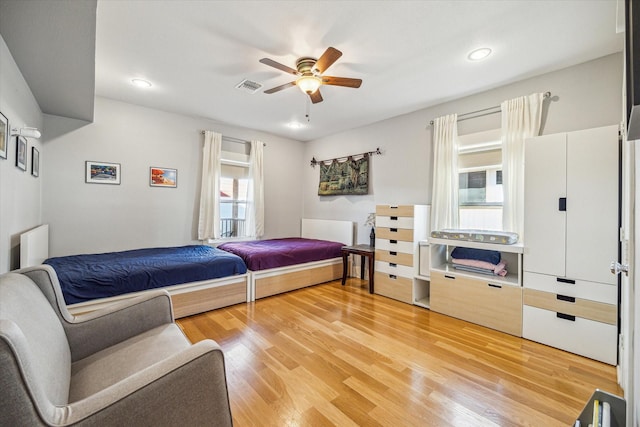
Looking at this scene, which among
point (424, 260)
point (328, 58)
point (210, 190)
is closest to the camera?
point (328, 58)

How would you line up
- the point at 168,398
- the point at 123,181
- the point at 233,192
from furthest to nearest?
the point at 233,192, the point at 123,181, the point at 168,398

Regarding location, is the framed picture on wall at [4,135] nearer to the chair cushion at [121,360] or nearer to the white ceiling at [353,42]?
the white ceiling at [353,42]

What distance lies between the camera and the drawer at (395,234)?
11.3ft

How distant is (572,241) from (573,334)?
0.78 meters

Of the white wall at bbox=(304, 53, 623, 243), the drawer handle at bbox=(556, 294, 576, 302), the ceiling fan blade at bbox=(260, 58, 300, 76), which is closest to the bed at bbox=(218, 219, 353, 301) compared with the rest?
the white wall at bbox=(304, 53, 623, 243)

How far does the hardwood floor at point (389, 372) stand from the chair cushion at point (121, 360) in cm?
59

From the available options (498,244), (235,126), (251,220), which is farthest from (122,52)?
(498,244)

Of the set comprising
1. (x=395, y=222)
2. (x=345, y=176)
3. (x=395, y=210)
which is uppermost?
(x=345, y=176)

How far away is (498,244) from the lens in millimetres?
2713

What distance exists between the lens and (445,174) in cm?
342

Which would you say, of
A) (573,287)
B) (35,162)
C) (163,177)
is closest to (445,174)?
(573,287)

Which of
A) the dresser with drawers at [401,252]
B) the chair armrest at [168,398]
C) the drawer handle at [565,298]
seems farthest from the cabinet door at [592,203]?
the chair armrest at [168,398]

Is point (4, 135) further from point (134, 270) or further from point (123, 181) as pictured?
point (123, 181)

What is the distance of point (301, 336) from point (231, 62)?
8.92ft
